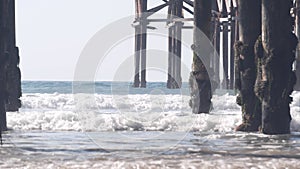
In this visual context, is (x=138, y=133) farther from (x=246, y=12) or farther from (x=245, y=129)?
(x=246, y=12)

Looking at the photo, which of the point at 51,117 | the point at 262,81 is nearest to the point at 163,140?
the point at 262,81

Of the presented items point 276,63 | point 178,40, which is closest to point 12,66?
point 276,63

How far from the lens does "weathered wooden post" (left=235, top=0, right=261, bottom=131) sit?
43.3ft

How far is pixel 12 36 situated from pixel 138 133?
212 inches

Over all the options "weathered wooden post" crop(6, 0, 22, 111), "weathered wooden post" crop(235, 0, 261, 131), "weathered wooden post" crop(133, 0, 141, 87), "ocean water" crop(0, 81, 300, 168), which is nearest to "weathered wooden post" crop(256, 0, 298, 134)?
"ocean water" crop(0, 81, 300, 168)

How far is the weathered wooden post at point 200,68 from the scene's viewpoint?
1619 centimetres

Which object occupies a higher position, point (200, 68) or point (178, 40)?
point (178, 40)

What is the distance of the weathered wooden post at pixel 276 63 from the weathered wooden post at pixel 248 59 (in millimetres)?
891

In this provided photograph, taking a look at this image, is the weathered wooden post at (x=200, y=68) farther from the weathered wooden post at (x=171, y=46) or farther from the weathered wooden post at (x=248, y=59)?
the weathered wooden post at (x=171, y=46)

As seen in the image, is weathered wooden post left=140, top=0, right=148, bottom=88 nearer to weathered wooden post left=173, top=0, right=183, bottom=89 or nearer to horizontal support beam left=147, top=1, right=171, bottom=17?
horizontal support beam left=147, top=1, right=171, bottom=17

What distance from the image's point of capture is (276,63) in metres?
12.1

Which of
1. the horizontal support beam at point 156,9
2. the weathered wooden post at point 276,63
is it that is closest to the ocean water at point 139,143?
the weathered wooden post at point 276,63

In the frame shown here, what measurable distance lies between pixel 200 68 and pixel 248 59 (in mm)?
3365

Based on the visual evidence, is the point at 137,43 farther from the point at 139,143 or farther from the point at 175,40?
the point at 139,143
